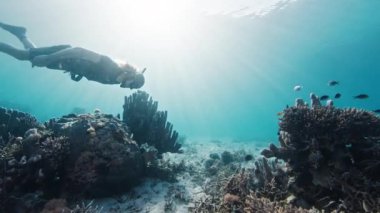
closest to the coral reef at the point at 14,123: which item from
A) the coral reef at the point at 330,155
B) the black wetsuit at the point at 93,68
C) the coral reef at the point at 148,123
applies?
the black wetsuit at the point at 93,68

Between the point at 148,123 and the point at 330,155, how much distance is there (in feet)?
22.1

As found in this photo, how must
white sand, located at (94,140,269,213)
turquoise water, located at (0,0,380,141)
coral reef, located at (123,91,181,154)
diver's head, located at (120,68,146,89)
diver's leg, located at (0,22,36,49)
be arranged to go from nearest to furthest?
white sand, located at (94,140,269,213)
diver's head, located at (120,68,146,89)
coral reef, located at (123,91,181,154)
diver's leg, located at (0,22,36,49)
turquoise water, located at (0,0,380,141)

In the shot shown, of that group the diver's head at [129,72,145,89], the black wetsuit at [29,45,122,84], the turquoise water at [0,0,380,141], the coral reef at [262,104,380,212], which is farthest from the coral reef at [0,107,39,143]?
the turquoise water at [0,0,380,141]

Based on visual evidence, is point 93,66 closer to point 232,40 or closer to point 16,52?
point 16,52

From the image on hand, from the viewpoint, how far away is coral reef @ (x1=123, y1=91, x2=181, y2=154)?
35.0 feet

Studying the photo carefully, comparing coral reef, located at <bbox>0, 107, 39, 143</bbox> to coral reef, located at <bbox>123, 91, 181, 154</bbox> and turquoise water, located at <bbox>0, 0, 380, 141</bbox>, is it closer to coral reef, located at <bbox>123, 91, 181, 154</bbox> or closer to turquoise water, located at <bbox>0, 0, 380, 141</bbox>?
coral reef, located at <bbox>123, 91, 181, 154</bbox>

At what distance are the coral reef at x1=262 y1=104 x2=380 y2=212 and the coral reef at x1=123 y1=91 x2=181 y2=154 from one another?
5.41 metres

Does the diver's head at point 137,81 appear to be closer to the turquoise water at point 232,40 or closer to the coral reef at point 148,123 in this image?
the coral reef at point 148,123

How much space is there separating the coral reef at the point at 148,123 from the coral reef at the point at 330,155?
17.8 feet

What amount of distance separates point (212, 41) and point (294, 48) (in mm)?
13453

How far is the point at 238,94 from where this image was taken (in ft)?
332

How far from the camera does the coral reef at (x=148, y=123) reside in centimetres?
1067

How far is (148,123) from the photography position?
35.5ft

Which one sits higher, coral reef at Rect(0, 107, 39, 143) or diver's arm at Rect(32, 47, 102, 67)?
diver's arm at Rect(32, 47, 102, 67)
